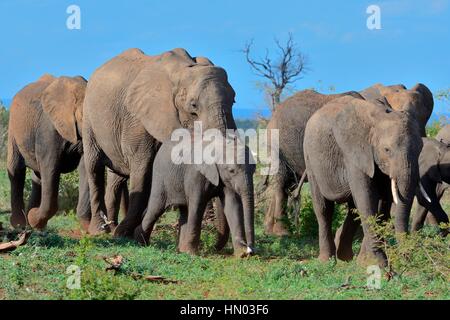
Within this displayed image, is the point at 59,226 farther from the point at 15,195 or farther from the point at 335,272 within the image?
the point at 335,272

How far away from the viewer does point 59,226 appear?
15.1 metres

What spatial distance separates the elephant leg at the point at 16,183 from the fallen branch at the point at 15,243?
5299 millimetres

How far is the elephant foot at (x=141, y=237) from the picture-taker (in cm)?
1207

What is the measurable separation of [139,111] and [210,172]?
Result: 5.99 ft

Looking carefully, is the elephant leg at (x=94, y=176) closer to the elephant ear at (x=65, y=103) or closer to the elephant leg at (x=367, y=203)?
the elephant ear at (x=65, y=103)

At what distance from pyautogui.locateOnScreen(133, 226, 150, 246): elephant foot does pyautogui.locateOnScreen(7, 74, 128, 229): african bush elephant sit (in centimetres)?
224

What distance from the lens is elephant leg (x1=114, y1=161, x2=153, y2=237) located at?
12.5 metres

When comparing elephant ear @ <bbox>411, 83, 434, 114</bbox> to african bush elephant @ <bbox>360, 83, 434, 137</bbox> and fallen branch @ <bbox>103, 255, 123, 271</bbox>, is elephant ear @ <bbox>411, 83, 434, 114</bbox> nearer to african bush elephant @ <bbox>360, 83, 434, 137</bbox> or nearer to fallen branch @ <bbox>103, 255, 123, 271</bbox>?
african bush elephant @ <bbox>360, 83, 434, 137</bbox>

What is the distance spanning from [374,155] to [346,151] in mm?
434

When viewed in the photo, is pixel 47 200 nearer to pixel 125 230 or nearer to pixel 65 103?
pixel 65 103
